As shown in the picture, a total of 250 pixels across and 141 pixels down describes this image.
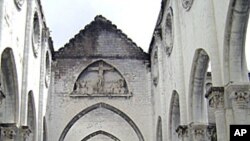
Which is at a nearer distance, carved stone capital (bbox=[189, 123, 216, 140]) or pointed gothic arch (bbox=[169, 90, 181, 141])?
carved stone capital (bbox=[189, 123, 216, 140])

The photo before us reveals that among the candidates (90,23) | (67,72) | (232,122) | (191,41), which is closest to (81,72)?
(67,72)

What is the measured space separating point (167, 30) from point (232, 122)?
9200mm

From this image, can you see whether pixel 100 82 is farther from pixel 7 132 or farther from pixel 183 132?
pixel 7 132

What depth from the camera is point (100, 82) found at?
84.8 feet

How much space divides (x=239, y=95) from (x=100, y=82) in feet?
47.5

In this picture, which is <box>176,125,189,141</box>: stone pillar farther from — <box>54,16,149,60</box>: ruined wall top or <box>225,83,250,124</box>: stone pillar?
→ <box>54,16,149,60</box>: ruined wall top

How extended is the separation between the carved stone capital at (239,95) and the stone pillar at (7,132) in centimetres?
699

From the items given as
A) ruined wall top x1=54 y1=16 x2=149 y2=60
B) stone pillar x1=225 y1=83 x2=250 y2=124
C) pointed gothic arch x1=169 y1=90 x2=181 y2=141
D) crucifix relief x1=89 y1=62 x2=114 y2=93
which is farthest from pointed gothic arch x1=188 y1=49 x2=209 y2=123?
crucifix relief x1=89 y1=62 x2=114 y2=93

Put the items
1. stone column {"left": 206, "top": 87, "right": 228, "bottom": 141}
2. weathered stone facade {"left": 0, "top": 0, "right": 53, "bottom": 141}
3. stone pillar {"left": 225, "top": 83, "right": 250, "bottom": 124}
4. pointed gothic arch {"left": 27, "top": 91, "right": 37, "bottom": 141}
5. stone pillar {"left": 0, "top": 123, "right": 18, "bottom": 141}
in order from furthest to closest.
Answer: pointed gothic arch {"left": 27, "top": 91, "right": 37, "bottom": 141}
stone pillar {"left": 0, "top": 123, "right": 18, "bottom": 141}
weathered stone facade {"left": 0, "top": 0, "right": 53, "bottom": 141}
stone column {"left": 206, "top": 87, "right": 228, "bottom": 141}
stone pillar {"left": 225, "top": 83, "right": 250, "bottom": 124}

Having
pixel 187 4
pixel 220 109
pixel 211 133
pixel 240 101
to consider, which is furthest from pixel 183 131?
pixel 240 101

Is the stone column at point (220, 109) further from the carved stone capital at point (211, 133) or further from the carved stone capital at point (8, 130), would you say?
the carved stone capital at point (8, 130)

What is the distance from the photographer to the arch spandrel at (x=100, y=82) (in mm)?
25516

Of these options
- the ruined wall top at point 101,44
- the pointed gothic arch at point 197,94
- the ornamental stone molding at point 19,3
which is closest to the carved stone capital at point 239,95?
the pointed gothic arch at point 197,94

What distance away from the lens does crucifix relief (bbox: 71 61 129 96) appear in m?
25.5
